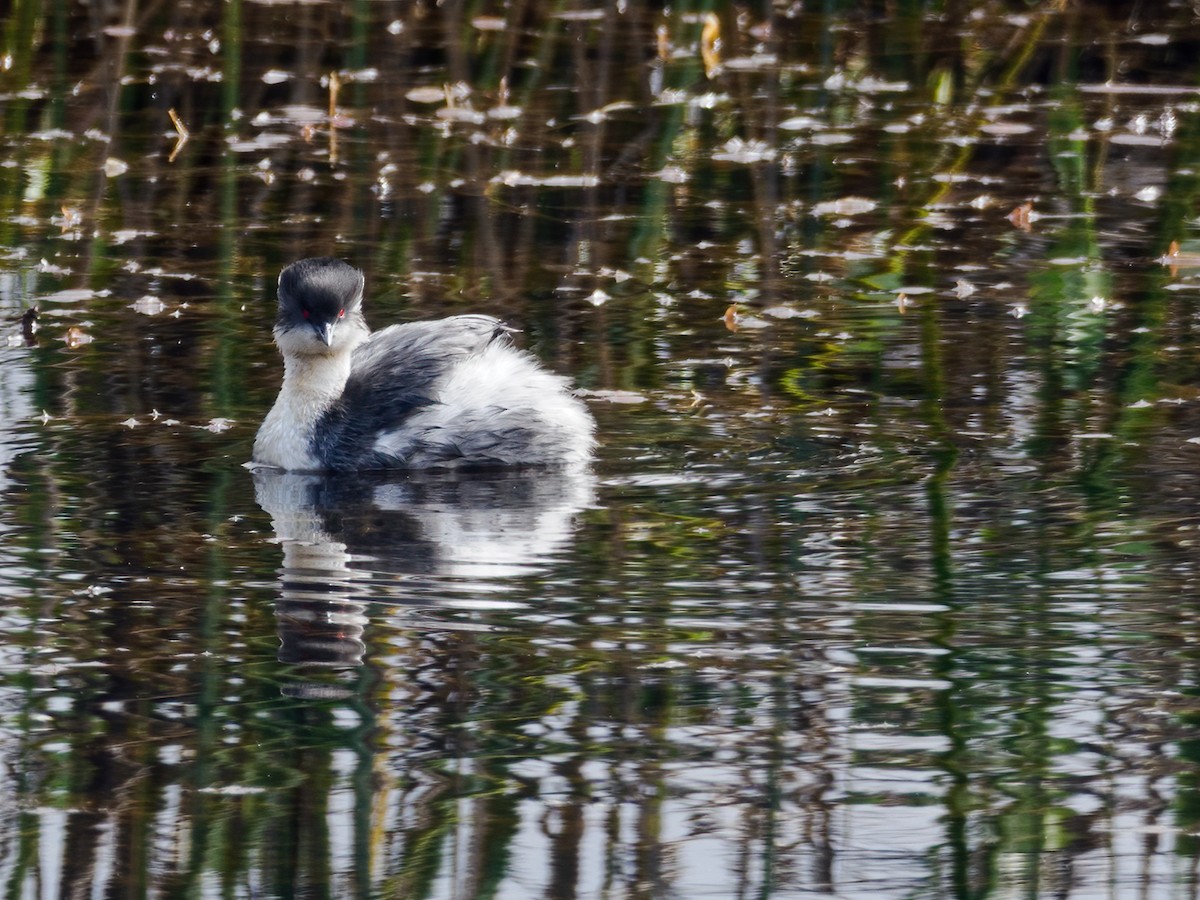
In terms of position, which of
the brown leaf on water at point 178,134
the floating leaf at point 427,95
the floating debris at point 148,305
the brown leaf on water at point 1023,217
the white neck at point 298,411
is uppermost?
the floating leaf at point 427,95

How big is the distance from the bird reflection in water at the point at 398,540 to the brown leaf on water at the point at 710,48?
6511mm

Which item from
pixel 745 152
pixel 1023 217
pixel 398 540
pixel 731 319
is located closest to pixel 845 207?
pixel 1023 217

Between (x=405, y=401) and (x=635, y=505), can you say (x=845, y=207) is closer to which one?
(x=405, y=401)

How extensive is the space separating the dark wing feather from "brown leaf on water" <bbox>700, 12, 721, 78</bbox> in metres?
6.08

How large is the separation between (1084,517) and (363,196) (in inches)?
206

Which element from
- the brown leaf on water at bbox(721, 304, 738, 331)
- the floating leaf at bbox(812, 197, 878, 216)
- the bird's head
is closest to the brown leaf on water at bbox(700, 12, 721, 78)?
the floating leaf at bbox(812, 197, 878, 216)

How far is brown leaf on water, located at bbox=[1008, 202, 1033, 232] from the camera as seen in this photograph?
33.4ft

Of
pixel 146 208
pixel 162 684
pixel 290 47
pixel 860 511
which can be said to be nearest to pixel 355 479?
pixel 860 511

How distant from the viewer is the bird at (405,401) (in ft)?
24.0

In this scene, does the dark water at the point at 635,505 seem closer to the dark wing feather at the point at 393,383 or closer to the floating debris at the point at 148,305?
the floating debris at the point at 148,305

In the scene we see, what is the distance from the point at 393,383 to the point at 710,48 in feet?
21.9

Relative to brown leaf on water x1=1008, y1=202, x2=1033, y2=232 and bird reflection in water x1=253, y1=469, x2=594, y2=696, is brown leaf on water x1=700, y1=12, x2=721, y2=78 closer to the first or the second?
brown leaf on water x1=1008, y1=202, x2=1033, y2=232

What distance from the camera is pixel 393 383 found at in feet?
25.0

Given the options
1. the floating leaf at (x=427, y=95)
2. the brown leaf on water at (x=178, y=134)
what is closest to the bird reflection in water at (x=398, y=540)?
the brown leaf on water at (x=178, y=134)
